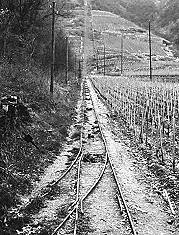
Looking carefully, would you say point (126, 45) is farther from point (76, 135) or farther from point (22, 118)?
point (22, 118)

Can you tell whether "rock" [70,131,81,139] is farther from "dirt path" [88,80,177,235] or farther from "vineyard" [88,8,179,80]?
"vineyard" [88,8,179,80]

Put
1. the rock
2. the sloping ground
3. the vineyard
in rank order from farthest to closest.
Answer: the vineyard < the rock < the sloping ground

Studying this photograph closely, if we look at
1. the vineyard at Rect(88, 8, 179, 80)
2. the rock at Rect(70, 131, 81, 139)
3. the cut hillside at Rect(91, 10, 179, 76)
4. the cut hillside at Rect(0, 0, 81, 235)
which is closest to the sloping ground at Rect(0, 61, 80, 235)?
the cut hillside at Rect(0, 0, 81, 235)

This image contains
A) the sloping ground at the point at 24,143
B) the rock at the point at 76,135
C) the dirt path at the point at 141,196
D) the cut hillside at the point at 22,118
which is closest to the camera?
the dirt path at the point at 141,196

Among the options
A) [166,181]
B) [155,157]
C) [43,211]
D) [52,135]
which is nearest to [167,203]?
[166,181]

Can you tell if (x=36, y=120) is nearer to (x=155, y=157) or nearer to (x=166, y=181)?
(x=155, y=157)

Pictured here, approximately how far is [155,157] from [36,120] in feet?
22.9

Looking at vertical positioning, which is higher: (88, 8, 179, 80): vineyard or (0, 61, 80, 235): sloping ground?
(88, 8, 179, 80): vineyard

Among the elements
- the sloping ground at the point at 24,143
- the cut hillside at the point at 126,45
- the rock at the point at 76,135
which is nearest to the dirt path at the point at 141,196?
the sloping ground at the point at 24,143

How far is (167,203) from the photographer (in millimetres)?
10430

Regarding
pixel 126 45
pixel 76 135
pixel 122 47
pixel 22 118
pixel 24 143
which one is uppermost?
pixel 126 45

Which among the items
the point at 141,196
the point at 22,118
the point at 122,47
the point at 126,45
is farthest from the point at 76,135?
the point at 126,45

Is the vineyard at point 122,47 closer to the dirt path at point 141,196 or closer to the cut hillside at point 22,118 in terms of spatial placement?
the cut hillside at point 22,118

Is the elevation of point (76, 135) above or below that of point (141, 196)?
above
